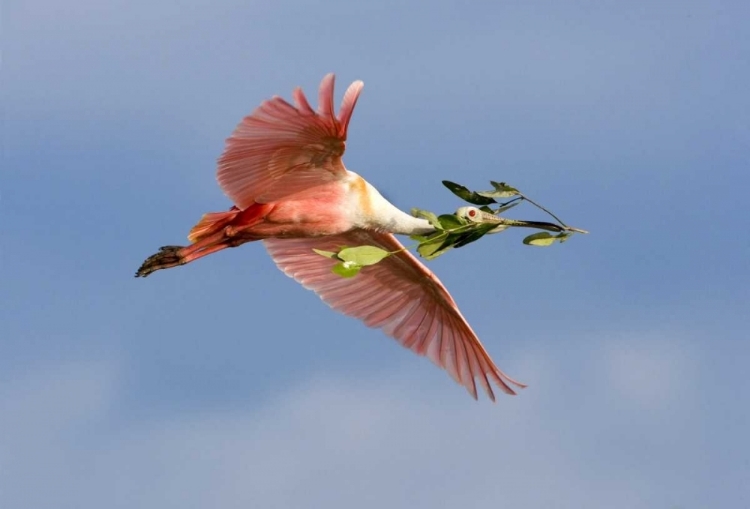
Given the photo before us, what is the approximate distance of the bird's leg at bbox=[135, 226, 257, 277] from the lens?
37.7ft

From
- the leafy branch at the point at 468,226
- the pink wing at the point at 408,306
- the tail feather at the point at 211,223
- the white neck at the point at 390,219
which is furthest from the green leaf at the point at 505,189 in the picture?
the pink wing at the point at 408,306

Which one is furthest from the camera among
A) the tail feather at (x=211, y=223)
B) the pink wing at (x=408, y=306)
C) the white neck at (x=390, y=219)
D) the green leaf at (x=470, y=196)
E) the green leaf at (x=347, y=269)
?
the pink wing at (x=408, y=306)

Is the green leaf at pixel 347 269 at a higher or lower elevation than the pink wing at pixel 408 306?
higher

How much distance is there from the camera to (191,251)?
37.8 feet

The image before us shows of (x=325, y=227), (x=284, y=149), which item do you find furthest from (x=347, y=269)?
(x=325, y=227)

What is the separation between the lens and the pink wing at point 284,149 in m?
10.3

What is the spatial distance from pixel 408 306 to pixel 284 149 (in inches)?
112

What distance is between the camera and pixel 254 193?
1135 cm

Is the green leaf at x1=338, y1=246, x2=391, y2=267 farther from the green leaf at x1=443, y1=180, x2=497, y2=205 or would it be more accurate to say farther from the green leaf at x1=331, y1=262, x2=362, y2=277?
the green leaf at x1=443, y1=180, x2=497, y2=205

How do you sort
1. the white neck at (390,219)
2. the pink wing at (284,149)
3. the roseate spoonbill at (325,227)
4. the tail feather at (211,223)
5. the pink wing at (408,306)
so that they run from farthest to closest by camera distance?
the pink wing at (408,306) → the white neck at (390,219) → the tail feather at (211,223) → the roseate spoonbill at (325,227) → the pink wing at (284,149)

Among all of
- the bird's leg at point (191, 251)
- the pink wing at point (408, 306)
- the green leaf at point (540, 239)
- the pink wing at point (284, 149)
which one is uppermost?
the pink wing at point (284, 149)

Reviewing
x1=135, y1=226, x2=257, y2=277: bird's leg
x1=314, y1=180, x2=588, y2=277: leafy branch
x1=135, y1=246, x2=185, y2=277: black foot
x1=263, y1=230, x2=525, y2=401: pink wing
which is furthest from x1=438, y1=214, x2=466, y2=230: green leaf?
x1=263, y1=230, x2=525, y2=401: pink wing

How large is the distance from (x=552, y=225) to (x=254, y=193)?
7.93 feet

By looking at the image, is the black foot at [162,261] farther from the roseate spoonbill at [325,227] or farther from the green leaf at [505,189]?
the green leaf at [505,189]
